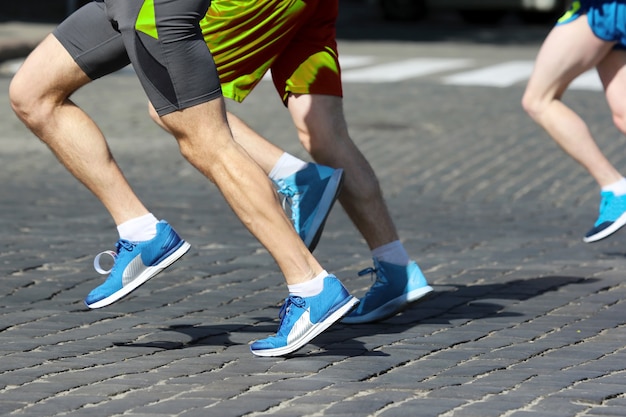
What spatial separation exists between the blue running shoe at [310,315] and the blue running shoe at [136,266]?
1.52 ft

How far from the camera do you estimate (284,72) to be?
16.9 ft

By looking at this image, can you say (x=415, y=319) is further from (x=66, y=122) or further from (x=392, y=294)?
(x=66, y=122)

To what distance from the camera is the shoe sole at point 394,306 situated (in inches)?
206

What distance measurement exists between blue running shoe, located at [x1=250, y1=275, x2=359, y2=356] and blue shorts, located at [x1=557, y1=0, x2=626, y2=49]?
244 cm

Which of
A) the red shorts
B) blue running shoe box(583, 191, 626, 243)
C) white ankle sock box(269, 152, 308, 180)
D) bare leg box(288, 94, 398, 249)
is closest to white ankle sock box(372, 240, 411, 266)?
bare leg box(288, 94, 398, 249)

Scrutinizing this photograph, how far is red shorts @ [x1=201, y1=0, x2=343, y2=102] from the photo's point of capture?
4.85m

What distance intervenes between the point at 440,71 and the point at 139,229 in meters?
13.4

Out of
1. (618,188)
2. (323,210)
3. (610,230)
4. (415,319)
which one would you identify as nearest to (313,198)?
(323,210)

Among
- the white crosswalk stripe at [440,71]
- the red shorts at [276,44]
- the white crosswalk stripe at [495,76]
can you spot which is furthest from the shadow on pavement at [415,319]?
the white crosswalk stripe at [495,76]

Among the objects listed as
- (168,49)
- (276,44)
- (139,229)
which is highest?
(168,49)

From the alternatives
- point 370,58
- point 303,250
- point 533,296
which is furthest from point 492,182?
point 370,58

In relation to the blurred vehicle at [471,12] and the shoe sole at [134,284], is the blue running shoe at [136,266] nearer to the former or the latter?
the shoe sole at [134,284]

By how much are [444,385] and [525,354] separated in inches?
22.1

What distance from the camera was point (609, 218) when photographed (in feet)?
21.0
